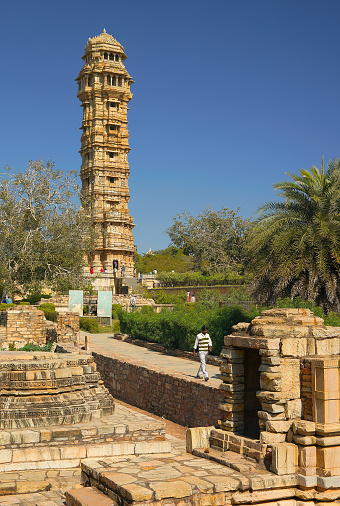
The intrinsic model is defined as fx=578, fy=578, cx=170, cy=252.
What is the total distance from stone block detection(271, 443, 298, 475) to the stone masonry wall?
2925 millimetres

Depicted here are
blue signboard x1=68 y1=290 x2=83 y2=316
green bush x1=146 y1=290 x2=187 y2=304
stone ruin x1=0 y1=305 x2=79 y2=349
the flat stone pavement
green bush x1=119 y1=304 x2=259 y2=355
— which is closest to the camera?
the flat stone pavement

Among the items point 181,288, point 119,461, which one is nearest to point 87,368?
point 119,461

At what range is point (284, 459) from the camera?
618 cm

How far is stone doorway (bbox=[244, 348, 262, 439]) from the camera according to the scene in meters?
7.59

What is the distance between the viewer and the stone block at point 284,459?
613cm


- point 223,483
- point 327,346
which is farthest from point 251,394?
point 223,483

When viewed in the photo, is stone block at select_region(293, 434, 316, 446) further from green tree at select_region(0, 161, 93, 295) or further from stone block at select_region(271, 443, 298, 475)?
green tree at select_region(0, 161, 93, 295)

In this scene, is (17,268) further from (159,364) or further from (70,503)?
(70,503)

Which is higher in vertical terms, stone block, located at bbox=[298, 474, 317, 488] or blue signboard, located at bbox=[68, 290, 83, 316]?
blue signboard, located at bbox=[68, 290, 83, 316]

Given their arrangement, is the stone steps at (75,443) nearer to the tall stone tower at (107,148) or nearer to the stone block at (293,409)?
the stone block at (293,409)

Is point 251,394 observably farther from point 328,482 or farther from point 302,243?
point 302,243

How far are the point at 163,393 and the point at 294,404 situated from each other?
6.58m

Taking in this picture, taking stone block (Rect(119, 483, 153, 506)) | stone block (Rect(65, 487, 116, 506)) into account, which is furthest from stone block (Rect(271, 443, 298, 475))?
stone block (Rect(65, 487, 116, 506))

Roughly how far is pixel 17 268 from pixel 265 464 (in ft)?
85.8
